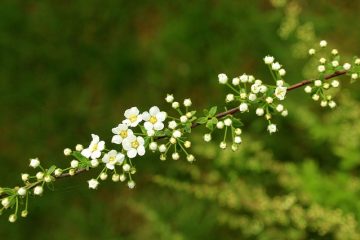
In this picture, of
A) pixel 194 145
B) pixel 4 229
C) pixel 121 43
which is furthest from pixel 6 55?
pixel 194 145

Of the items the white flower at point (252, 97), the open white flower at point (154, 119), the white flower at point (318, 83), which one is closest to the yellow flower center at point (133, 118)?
the open white flower at point (154, 119)

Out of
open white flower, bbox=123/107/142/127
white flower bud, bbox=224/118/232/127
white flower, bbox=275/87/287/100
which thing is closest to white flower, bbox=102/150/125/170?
open white flower, bbox=123/107/142/127

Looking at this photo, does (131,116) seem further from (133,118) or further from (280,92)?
(280,92)

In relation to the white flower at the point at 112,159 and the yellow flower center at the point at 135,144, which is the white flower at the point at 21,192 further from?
the yellow flower center at the point at 135,144

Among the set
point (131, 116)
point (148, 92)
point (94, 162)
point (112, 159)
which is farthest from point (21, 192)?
point (148, 92)

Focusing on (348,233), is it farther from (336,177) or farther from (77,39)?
(77,39)

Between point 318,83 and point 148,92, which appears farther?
point 148,92
